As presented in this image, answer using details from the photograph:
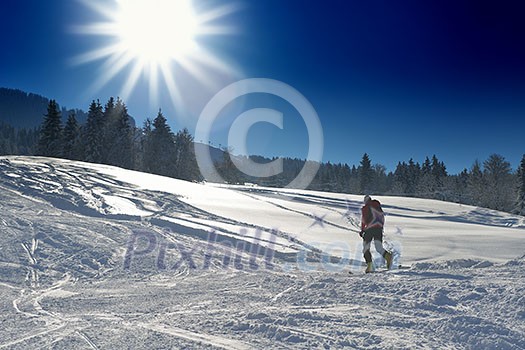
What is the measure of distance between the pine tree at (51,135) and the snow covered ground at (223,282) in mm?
29870

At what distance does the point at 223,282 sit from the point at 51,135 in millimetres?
41324

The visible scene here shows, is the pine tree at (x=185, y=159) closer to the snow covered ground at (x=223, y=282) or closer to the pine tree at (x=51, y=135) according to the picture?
the pine tree at (x=51, y=135)

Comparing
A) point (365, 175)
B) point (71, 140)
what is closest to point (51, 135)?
point (71, 140)

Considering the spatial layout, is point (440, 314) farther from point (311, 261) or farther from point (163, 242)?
point (163, 242)

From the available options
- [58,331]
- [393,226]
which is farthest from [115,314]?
[393,226]

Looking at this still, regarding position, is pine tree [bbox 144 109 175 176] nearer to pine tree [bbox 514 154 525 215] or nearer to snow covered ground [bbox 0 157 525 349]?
snow covered ground [bbox 0 157 525 349]

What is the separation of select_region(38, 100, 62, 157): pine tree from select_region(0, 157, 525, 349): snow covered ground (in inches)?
1176

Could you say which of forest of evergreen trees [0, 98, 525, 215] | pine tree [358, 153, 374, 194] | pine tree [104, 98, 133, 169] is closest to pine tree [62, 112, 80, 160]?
forest of evergreen trees [0, 98, 525, 215]

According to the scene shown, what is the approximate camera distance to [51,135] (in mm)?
40469

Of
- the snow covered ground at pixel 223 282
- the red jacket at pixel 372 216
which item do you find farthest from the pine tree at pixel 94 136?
the red jacket at pixel 372 216

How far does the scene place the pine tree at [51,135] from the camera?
40094 millimetres

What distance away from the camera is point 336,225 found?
15.1 meters

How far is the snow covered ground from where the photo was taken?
4027 millimetres

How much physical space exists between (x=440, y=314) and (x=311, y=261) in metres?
4.63
